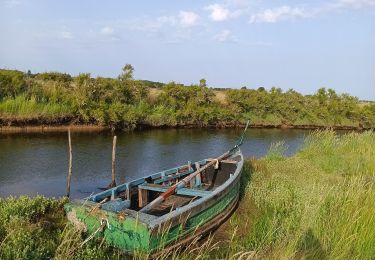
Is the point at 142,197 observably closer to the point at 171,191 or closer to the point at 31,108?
the point at 171,191

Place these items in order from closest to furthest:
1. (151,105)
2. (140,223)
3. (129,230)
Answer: (140,223) → (129,230) → (151,105)

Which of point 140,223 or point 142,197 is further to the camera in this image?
point 142,197

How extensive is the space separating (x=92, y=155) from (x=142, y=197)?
37.9 feet

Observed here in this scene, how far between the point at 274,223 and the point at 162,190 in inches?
160

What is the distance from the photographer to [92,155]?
68.2 feet

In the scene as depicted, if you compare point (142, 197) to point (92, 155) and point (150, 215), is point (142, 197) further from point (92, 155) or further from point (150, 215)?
point (92, 155)

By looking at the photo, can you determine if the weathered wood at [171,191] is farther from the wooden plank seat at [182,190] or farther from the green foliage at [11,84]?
the green foliage at [11,84]

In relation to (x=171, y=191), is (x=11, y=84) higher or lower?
higher

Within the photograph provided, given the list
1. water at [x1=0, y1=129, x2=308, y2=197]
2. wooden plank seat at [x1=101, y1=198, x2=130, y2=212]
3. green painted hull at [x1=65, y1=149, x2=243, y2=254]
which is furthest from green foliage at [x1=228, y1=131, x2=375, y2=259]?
water at [x1=0, y1=129, x2=308, y2=197]

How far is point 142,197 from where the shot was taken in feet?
32.6

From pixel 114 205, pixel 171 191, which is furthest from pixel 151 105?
pixel 114 205

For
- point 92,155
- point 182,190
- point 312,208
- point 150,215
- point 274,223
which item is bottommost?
point 92,155

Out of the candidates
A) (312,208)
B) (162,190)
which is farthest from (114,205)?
(312,208)

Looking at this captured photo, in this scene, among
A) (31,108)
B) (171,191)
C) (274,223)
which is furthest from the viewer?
(31,108)
